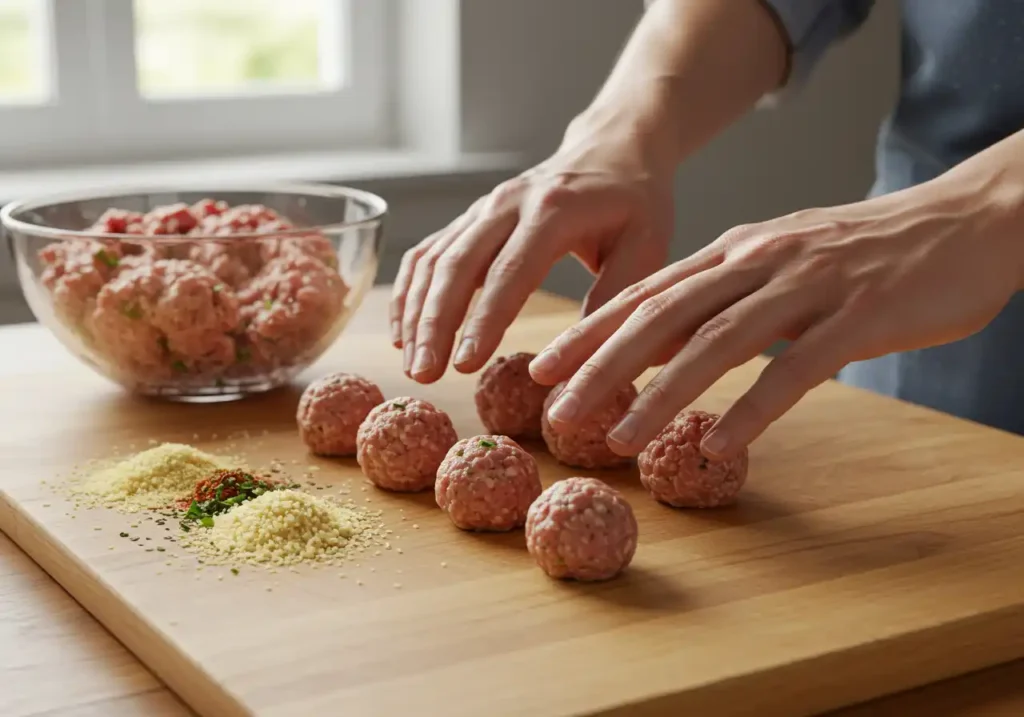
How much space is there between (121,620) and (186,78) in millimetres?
1813

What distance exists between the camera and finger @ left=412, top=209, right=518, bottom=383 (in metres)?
1.24

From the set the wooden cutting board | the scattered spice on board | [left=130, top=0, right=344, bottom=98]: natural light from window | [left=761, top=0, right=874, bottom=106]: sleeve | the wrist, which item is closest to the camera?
the wooden cutting board

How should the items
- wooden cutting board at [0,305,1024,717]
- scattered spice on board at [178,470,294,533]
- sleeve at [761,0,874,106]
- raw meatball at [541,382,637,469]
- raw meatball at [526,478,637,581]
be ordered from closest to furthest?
wooden cutting board at [0,305,1024,717] → raw meatball at [526,478,637,581] → scattered spice on board at [178,470,294,533] → raw meatball at [541,382,637,469] → sleeve at [761,0,874,106]

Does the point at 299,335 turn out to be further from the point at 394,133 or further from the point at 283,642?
the point at 394,133

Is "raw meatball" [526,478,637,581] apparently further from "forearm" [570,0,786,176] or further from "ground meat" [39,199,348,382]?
"forearm" [570,0,786,176]

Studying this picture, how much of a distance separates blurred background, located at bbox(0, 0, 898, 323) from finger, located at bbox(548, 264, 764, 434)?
1.36 metres

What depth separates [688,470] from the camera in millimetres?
1062

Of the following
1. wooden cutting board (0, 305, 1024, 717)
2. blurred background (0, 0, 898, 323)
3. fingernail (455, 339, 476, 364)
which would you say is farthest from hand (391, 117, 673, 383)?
blurred background (0, 0, 898, 323)

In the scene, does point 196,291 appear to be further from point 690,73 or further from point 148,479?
point 690,73

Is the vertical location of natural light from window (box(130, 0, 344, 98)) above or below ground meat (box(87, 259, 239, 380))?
above

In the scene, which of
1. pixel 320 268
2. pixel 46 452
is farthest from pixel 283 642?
pixel 320 268

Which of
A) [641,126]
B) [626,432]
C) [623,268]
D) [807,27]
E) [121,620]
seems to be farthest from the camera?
[807,27]

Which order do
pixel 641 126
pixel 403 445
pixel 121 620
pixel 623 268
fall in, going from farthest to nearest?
pixel 641 126 → pixel 623 268 → pixel 403 445 → pixel 121 620

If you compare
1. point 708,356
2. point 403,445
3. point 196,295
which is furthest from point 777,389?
point 196,295
